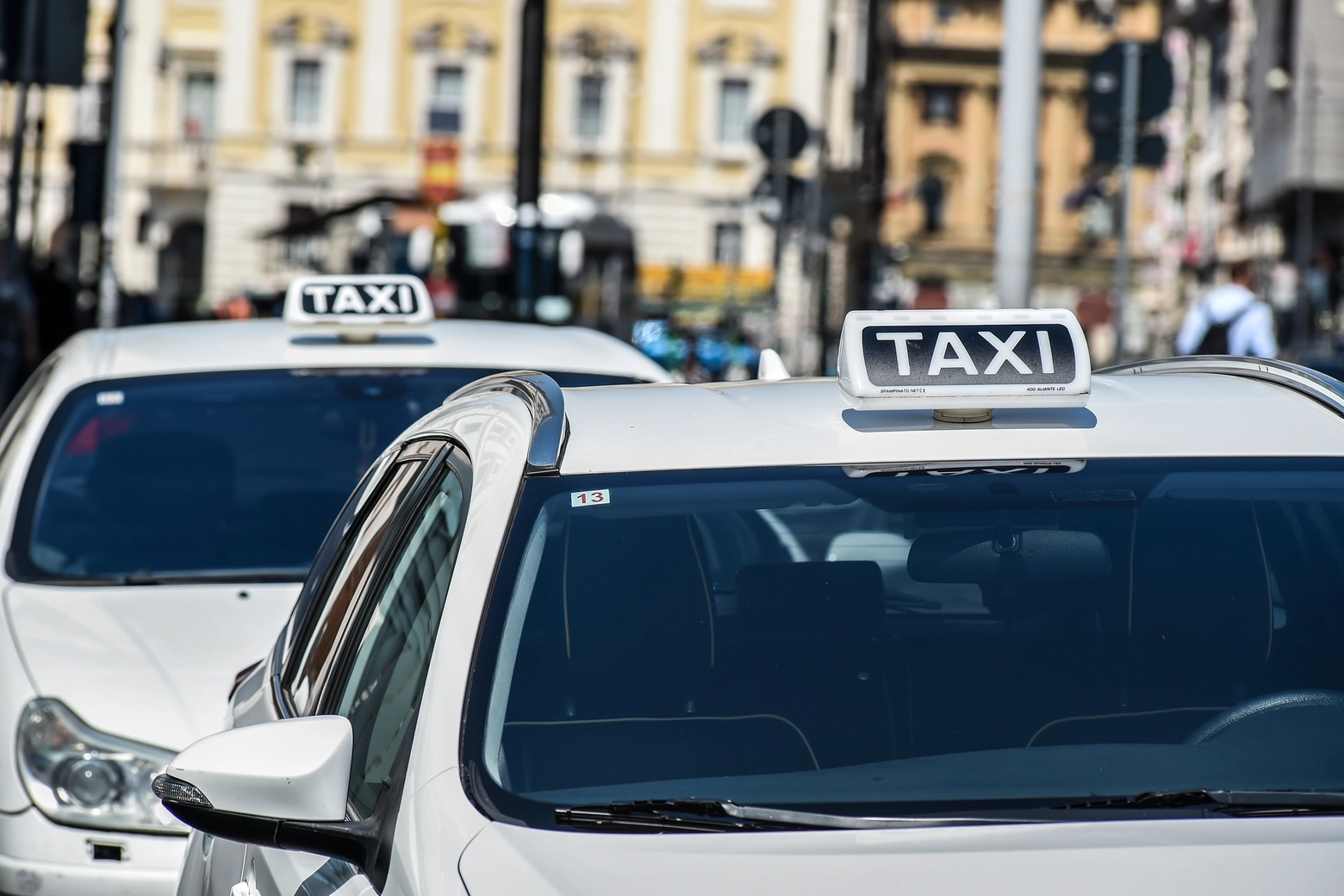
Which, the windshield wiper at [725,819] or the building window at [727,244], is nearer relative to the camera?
the windshield wiper at [725,819]

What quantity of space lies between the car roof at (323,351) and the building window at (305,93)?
50.4 m

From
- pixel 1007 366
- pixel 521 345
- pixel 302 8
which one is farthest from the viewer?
pixel 302 8

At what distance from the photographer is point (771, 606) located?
2676mm

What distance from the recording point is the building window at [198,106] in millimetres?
55750

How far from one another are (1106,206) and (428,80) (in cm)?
3604

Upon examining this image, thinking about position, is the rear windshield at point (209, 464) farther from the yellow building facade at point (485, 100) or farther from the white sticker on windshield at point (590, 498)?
the yellow building facade at point (485, 100)

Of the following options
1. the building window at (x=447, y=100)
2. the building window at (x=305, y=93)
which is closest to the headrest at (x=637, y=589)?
the building window at (x=447, y=100)

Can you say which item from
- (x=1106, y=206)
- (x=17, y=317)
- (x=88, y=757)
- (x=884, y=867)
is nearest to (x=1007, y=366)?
(x=884, y=867)

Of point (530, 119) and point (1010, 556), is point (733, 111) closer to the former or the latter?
point (530, 119)

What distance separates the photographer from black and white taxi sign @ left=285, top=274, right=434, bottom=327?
5.53 m

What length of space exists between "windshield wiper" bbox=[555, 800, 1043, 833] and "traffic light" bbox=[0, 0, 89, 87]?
11.2 m

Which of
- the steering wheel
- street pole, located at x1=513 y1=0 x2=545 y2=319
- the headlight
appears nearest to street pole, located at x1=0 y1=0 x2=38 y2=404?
street pole, located at x1=513 y1=0 x2=545 y2=319

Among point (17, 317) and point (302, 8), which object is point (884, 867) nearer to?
point (17, 317)

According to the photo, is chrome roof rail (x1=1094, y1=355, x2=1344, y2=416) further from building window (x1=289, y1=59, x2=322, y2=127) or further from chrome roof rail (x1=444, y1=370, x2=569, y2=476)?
building window (x1=289, y1=59, x2=322, y2=127)
